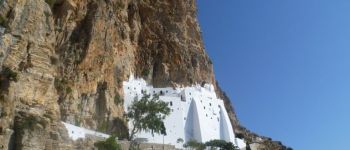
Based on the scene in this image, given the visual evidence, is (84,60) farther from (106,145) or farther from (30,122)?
(30,122)

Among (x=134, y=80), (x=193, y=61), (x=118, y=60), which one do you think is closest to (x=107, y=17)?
(x=118, y=60)

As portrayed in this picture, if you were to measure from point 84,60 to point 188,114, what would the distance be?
1531 cm

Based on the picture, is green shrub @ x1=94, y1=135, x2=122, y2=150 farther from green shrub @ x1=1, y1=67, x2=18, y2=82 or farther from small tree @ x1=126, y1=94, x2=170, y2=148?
green shrub @ x1=1, y1=67, x2=18, y2=82

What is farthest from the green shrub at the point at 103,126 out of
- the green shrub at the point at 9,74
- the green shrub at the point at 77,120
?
the green shrub at the point at 9,74

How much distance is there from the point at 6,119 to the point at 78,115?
12364 mm

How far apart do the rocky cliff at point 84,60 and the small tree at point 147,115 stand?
1334 millimetres

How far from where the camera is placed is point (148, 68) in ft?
Answer: 163

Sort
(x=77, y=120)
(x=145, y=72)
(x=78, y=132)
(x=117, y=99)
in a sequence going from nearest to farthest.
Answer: (x=78, y=132) → (x=77, y=120) → (x=117, y=99) → (x=145, y=72)

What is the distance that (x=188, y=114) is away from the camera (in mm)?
48750

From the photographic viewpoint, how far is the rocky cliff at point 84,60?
25891 mm

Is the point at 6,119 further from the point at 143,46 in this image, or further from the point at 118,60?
the point at 143,46

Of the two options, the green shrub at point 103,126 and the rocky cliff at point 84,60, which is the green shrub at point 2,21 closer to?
the rocky cliff at point 84,60

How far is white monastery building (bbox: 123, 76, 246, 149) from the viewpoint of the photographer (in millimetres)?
45625

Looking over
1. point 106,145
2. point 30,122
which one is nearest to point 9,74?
point 30,122
